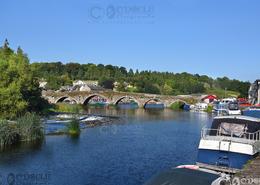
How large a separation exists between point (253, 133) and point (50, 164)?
18291 millimetres

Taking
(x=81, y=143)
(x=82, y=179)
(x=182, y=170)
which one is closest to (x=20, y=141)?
(x=81, y=143)

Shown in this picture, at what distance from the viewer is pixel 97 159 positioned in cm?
3522

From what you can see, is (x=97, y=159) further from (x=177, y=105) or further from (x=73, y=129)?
(x=177, y=105)

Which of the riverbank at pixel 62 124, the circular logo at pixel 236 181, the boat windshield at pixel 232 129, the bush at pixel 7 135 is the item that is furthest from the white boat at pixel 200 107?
the circular logo at pixel 236 181

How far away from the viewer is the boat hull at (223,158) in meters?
19.2

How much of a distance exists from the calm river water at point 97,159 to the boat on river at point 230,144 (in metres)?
8.57

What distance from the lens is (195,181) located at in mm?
11773

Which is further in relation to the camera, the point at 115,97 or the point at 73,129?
the point at 115,97

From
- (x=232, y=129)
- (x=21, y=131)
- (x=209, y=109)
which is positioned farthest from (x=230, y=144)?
(x=209, y=109)

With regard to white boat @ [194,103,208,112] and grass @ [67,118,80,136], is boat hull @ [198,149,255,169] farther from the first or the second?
white boat @ [194,103,208,112]

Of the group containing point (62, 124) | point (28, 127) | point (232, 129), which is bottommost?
point (62, 124)

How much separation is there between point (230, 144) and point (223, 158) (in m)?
0.76

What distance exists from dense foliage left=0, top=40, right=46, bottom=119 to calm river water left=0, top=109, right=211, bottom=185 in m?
7.21

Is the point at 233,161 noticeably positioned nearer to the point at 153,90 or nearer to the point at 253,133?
the point at 253,133
